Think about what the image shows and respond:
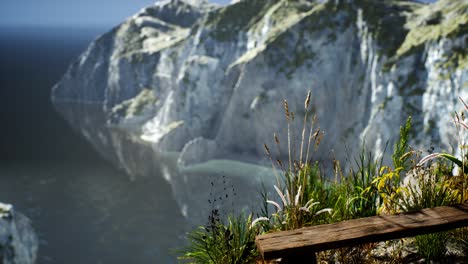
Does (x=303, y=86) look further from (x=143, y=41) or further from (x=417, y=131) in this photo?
(x=143, y=41)

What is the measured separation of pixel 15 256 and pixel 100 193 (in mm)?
22125

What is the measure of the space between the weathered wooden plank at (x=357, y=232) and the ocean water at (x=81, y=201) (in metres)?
33.2

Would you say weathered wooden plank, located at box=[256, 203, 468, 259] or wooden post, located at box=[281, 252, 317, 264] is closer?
weathered wooden plank, located at box=[256, 203, 468, 259]

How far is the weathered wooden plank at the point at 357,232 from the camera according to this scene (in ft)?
11.4

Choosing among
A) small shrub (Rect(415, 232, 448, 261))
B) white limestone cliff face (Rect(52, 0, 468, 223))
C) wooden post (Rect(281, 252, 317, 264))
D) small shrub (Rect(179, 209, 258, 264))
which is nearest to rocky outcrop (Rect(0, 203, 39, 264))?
white limestone cliff face (Rect(52, 0, 468, 223))

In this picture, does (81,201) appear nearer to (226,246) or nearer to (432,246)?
(226,246)

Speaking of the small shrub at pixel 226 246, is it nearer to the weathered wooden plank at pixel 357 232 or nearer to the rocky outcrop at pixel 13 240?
the weathered wooden plank at pixel 357 232

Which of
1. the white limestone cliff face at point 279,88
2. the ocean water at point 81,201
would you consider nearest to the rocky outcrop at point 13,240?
the ocean water at point 81,201

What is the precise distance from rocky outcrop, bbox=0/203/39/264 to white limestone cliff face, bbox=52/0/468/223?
1662 centimetres

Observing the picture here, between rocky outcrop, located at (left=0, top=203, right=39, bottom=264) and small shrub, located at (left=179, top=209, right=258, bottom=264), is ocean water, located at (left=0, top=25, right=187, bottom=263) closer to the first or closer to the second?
rocky outcrop, located at (left=0, top=203, right=39, bottom=264)

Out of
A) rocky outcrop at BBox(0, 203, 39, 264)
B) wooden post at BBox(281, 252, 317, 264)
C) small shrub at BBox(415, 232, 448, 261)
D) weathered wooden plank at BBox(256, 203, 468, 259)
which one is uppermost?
weathered wooden plank at BBox(256, 203, 468, 259)

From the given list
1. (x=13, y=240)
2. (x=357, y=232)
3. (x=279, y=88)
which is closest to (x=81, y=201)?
(x=13, y=240)

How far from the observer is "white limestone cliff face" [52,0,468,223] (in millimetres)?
41812

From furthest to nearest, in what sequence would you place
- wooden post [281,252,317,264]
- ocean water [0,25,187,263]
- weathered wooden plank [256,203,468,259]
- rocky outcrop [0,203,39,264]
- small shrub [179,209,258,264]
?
ocean water [0,25,187,263] < rocky outcrop [0,203,39,264] < small shrub [179,209,258,264] < wooden post [281,252,317,264] < weathered wooden plank [256,203,468,259]
